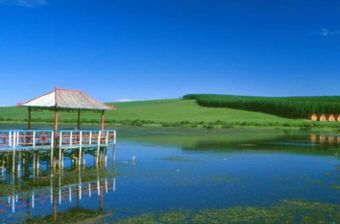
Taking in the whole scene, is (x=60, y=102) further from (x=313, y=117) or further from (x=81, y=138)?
(x=313, y=117)

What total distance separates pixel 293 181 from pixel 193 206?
496 inches

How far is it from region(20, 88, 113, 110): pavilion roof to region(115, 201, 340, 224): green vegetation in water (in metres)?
18.8

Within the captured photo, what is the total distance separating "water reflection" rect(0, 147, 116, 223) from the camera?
24.2 metres

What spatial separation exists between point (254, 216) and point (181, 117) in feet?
391

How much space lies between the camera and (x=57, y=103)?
40250 millimetres

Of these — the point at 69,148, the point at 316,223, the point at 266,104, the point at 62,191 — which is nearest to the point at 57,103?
the point at 69,148

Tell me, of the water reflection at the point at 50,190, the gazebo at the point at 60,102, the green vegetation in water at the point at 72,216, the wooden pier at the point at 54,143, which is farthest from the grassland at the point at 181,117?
the green vegetation in water at the point at 72,216

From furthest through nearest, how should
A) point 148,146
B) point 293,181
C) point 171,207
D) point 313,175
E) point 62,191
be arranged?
point 148,146 < point 313,175 < point 293,181 < point 62,191 < point 171,207

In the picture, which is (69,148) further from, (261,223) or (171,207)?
(261,223)

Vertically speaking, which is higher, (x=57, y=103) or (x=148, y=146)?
(x=57, y=103)

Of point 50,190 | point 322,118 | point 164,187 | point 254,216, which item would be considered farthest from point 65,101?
point 322,118

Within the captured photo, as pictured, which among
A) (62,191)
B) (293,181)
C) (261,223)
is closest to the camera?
(261,223)

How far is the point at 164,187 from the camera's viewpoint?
3297cm

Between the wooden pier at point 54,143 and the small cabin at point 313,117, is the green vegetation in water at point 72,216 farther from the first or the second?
the small cabin at point 313,117
